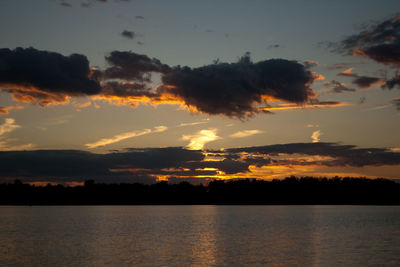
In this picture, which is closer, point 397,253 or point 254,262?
point 254,262

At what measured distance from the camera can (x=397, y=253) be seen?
70125 millimetres

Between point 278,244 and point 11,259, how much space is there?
44951mm

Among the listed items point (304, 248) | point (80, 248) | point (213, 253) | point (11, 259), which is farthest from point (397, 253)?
point (11, 259)

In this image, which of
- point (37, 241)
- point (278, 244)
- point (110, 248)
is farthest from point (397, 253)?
point (37, 241)

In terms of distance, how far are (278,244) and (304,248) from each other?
6.81 m

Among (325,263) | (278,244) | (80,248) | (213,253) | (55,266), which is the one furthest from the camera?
(278,244)

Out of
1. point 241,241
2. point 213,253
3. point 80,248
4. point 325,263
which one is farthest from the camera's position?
point 241,241

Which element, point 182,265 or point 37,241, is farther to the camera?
point 37,241

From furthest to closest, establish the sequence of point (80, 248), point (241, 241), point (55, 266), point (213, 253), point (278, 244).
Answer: point (241, 241)
point (278, 244)
point (80, 248)
point (213, 253)
point (55, 266)

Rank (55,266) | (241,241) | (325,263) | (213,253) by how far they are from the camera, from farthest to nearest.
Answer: (241,241) < (213,253) < (325,263) < (55,266)

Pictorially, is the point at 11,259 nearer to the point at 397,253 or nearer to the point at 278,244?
the point at 278,244

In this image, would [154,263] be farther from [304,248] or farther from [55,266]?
[304,248]

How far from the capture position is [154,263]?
194 ft

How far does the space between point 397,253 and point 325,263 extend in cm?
1664
